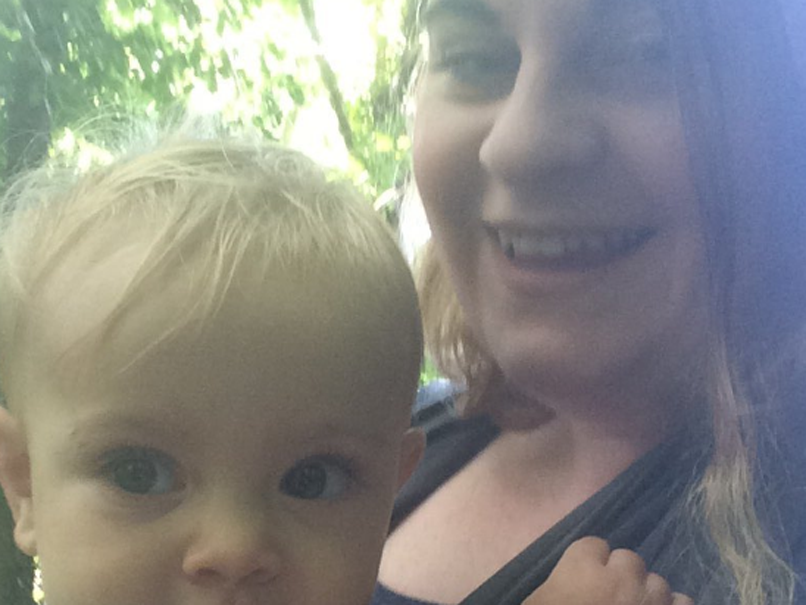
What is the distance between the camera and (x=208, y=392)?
0.47 metres

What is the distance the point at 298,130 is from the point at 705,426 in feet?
0.94

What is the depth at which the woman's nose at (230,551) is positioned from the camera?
466 millimetres

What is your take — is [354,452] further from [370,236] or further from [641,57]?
[641,57]

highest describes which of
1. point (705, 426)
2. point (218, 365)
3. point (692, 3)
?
point (692, 3)

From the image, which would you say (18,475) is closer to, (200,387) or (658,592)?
(200,387)

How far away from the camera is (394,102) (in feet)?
2.00

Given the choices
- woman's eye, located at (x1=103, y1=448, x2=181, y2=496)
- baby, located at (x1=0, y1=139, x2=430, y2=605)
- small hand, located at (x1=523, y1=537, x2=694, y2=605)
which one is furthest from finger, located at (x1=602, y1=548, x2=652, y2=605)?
woman's eye, located at (x1=103, y1=448, x2=181, y2=496)

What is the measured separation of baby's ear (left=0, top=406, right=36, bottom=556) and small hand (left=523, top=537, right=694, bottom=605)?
267mm

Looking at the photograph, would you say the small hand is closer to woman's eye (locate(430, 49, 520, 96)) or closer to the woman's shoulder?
the woman's shoulder

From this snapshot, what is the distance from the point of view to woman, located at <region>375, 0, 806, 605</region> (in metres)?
0.50

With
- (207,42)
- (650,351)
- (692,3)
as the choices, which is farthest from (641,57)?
(207,42)

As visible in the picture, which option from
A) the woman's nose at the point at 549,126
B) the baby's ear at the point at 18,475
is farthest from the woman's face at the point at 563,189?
the baby's ear at the point at 18,475

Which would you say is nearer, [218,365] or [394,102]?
[218,365]

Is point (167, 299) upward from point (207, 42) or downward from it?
downward
